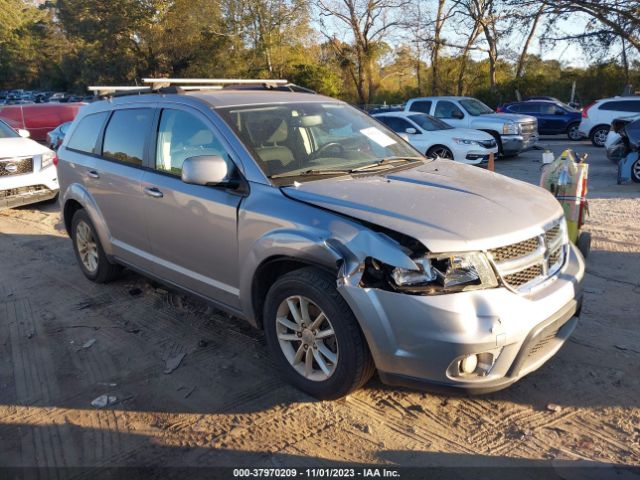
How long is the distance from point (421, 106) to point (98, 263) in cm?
1244

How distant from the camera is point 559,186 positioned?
5562 millimetres

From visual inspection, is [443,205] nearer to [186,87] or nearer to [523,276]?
[523,276]

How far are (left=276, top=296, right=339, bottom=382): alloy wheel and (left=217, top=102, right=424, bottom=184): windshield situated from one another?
0.84m

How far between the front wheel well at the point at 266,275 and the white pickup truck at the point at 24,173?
23.1 ft

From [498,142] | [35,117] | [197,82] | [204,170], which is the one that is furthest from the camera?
[35,117]

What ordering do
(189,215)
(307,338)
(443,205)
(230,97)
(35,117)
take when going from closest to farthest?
(443,205) → (307,338) → (189,215) → (230,97) → (35,117)

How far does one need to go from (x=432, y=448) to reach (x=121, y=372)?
7.33ft

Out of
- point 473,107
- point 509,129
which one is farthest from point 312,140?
point 473,107

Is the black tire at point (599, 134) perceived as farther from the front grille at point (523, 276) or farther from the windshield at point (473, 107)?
the front grille at point (523, 276)

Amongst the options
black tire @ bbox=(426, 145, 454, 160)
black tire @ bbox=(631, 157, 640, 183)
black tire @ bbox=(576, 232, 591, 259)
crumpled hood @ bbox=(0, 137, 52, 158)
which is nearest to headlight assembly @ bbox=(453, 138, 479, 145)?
black tire @ bbox=(426, 145, 454, 160)

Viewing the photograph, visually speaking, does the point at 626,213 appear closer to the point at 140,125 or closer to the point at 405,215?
the point at 405,215

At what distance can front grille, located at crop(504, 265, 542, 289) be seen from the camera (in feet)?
9.61

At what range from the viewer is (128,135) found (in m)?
4.70

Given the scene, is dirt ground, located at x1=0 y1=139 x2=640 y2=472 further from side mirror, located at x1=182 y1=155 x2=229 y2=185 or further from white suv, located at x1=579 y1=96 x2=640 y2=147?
white suv, located at x1=579 y1=96 x2=640 y2=147
